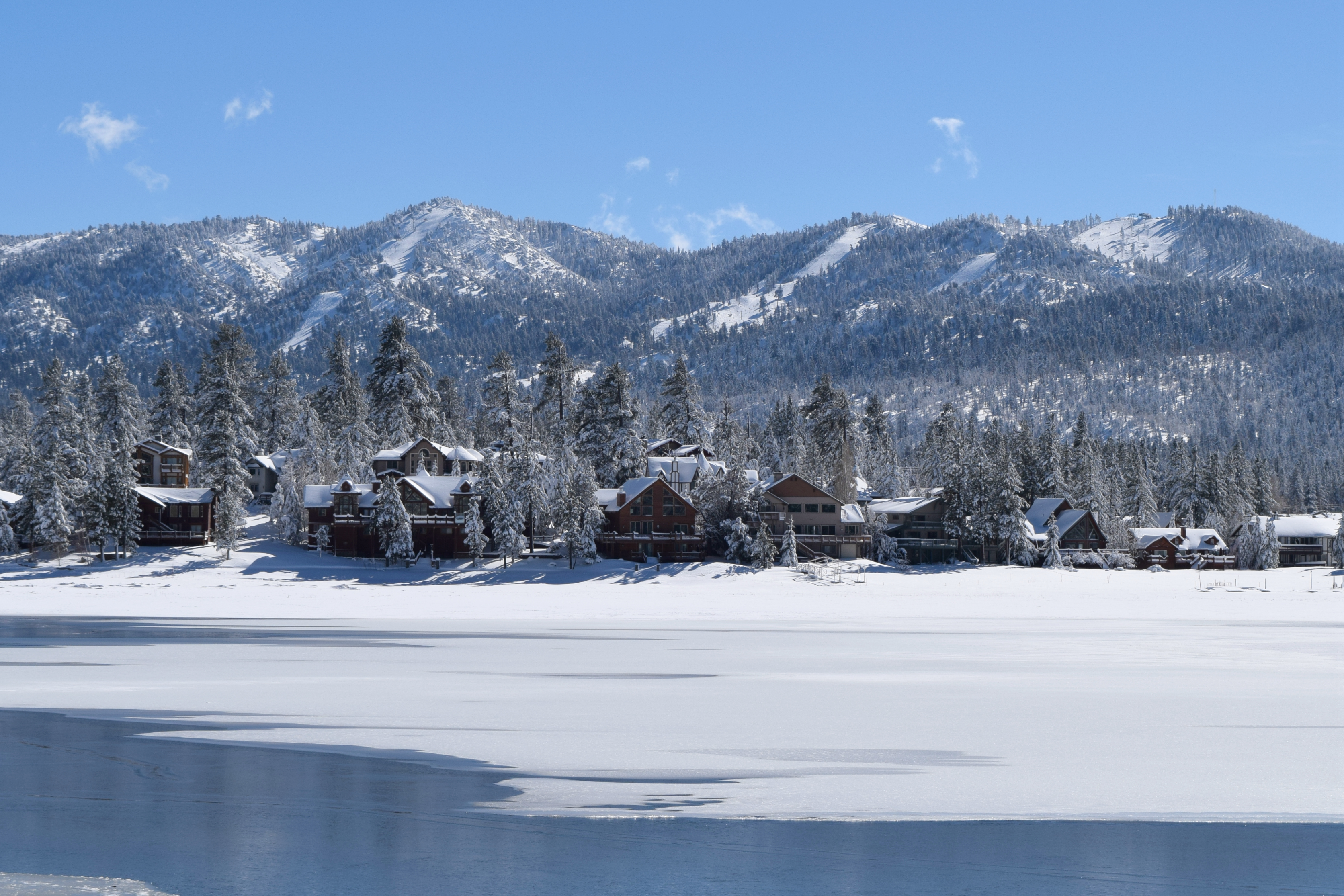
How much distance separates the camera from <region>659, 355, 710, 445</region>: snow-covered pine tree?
105m

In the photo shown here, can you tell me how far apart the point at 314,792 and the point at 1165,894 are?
11.1 metres

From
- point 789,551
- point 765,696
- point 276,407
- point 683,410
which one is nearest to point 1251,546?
point 789,551

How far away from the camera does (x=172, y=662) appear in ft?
104

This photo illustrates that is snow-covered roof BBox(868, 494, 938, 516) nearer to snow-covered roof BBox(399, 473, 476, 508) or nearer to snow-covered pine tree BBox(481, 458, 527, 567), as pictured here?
snow-covered pine tree BBox(481, 458, 527, 567)

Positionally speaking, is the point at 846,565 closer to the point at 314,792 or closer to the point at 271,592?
the point at 271,592

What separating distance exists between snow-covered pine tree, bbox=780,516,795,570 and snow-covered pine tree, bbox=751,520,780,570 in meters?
0.86

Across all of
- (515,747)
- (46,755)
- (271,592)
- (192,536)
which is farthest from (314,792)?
(192,536)

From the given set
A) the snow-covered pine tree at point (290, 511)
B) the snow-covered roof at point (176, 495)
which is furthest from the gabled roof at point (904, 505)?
the snow-covered roof at point (176, 495)

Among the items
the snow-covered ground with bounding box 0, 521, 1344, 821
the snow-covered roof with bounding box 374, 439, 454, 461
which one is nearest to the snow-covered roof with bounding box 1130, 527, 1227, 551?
the snow-covered ground with bounding box 0, 521, 1344, 821

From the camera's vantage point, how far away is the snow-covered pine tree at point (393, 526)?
7506 centimetres

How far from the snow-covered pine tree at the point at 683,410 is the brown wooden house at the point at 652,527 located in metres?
25.6

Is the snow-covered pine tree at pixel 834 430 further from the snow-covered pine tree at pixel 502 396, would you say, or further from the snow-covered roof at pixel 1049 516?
the snow-covered pine tree at pixel 502 396

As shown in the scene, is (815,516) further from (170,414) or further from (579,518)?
(170,414)

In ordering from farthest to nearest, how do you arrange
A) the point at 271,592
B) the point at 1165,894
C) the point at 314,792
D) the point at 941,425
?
the point at 941,425 → the point at 271,592 → the point at 314,792 → the point at 1165,894
